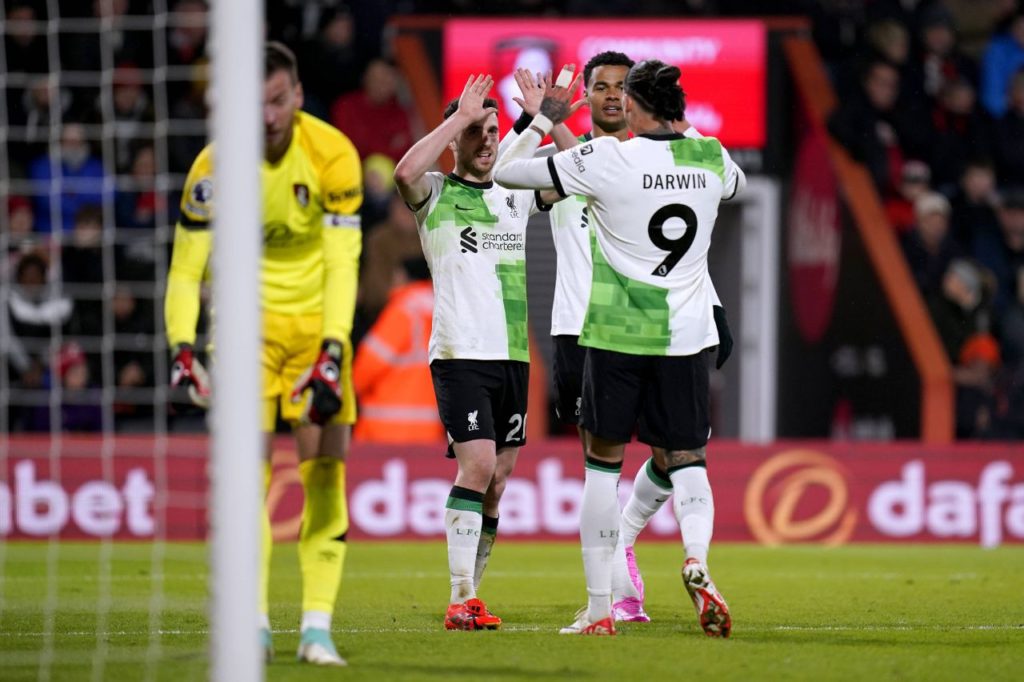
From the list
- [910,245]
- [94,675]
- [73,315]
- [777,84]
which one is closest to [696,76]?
[777,84]

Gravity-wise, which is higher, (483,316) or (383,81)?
(383,81)

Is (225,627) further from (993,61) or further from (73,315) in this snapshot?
(993,61)

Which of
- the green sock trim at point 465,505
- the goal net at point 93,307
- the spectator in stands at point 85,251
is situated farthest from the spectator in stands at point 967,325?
the green sock trim at point 465,505

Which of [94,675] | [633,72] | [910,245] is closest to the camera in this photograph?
[94,675]

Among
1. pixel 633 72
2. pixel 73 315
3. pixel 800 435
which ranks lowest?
pixel 800 435

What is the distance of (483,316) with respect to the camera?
7734 millimetres

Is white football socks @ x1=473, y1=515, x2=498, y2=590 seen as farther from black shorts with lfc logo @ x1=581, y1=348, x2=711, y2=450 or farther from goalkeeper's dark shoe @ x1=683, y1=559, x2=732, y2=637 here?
goalkeeper's dark shoe @ x1=683, y1=559, x2=732, y2=637

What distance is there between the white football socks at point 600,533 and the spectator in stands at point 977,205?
10227mm

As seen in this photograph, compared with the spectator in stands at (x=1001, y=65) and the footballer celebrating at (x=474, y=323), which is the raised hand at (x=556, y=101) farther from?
the spectator in stands at (x=1001, y=65)

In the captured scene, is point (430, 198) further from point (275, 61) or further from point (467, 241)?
point (275, 61)

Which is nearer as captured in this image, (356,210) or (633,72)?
(356,210)

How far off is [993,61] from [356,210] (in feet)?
42.1

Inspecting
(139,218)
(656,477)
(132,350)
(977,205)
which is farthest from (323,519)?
(977,205)

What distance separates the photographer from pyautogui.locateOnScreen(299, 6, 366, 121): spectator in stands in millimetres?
16109
